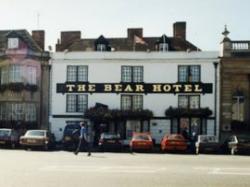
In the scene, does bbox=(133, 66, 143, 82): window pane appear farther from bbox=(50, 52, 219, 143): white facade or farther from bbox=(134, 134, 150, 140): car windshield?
bbox=(134, 134, 150, 140): car windshield

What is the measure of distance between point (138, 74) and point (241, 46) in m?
8.64

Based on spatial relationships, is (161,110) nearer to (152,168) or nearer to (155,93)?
(155,93)

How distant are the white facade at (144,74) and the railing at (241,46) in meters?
1.68

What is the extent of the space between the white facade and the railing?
168cm

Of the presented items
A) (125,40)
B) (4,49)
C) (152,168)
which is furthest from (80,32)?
(152,168)

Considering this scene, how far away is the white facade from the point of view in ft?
145

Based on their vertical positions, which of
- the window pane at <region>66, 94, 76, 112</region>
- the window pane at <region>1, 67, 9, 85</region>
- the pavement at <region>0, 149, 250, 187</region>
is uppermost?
the window pane at <region>1, 67, 9, 85</region>

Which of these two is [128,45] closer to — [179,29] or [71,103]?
[179,29]

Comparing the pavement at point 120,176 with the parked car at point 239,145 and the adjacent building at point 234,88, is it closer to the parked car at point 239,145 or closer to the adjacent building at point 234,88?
the parked car at point 239,145

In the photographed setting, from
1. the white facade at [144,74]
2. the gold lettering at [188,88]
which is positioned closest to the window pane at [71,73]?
the white facade at [144,74]

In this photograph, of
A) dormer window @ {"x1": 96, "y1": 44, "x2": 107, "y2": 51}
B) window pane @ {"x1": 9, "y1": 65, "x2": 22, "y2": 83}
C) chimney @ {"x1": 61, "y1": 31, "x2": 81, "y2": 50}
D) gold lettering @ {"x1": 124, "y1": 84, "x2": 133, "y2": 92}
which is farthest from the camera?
chimney @ {"x1": 61, "y1": 31, "x2": 81, "y2": 50}

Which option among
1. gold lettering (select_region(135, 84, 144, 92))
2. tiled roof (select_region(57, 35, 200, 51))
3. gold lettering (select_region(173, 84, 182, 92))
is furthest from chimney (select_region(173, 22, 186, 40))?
gold lettering (select_region(135, 84, 144, 92))

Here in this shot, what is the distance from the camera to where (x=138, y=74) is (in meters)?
45.1

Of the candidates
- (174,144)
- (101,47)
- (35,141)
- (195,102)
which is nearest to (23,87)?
(101,47)
